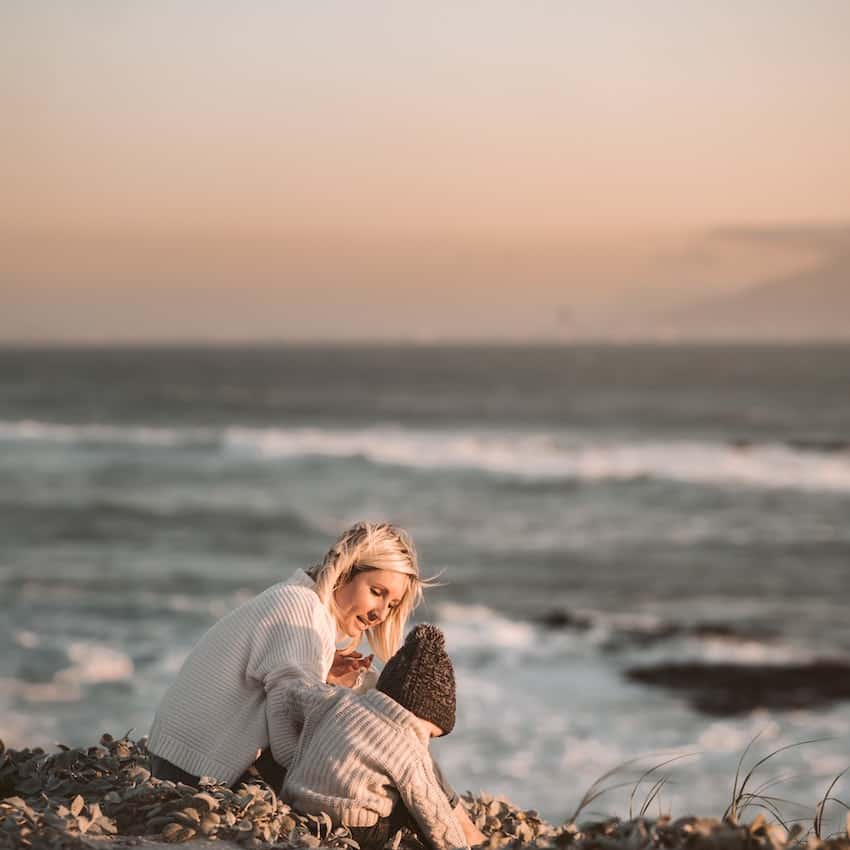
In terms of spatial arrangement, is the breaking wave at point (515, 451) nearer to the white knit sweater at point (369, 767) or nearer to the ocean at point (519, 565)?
the ocean at point (519, 565)

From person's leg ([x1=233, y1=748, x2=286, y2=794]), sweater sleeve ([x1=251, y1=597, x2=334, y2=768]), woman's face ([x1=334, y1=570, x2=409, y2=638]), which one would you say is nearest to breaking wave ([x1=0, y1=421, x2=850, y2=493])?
woman's face ([x1=334, y1=570, x2=409, y2=638])

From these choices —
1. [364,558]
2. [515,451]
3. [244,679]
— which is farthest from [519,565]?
[244,679]

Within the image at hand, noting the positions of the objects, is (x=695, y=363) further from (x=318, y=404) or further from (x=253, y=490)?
(x=253, y=490)

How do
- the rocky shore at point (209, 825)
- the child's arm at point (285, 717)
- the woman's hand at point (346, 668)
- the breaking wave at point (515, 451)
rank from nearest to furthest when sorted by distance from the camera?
the rocky shore at point (209, 825) → the child's arm at point (285, 717) → the woman's hand at point (346, 668) → the breaking wave at point (515, 451)

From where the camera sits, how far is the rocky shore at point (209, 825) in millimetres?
3645

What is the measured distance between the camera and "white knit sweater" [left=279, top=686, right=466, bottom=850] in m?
4.01

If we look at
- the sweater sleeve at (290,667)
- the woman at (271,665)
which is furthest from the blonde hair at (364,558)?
the sweater sleeve at (290,667)

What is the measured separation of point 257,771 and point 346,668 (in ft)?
1.57

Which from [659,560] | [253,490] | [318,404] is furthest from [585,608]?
[318,404]

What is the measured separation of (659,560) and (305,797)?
62.9ft

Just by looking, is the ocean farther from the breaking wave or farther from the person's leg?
the person's leg

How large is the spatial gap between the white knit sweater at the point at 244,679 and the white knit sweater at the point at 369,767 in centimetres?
23

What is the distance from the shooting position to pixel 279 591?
445 centimetres

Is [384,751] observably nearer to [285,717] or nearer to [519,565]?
[285,717]
